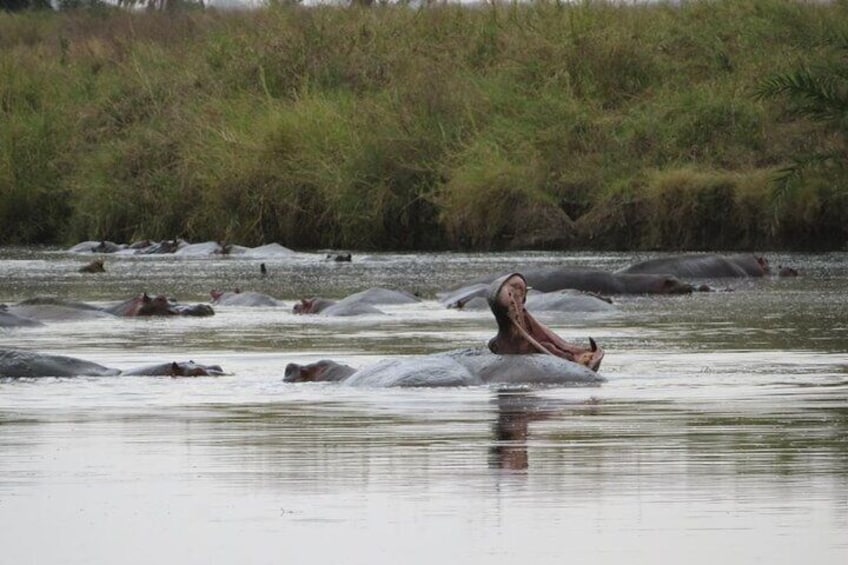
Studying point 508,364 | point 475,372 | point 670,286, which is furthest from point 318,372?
point 670,286

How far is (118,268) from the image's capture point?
2844 centimetres

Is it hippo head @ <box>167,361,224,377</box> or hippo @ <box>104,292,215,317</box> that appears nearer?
hippo head @ <box>167,361,224,377</box>

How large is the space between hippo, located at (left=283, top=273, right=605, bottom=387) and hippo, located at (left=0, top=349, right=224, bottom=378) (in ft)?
3.56

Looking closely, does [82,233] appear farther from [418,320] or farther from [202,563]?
[202,563]

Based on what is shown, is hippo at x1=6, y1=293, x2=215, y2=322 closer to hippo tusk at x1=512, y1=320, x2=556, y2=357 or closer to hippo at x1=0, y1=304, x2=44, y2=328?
hippo at x1=0, y1=304, x2=44, y2=328

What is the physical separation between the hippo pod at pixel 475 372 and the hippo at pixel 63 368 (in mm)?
1076

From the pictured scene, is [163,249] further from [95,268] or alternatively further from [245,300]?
[245,300]

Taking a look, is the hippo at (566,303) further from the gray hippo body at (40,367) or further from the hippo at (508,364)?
the hippo at (508,364)

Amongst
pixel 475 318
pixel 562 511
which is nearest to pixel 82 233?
pixel 475 318

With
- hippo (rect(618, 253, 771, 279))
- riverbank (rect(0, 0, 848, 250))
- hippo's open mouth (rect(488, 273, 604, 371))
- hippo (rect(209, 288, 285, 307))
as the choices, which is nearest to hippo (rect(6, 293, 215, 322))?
hippo (rect(209, 288, 285, 307))

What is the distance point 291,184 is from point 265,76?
6.59 metres

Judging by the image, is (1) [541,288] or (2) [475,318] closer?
(2) [475,318]

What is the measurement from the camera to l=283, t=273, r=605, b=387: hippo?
11.5 metres

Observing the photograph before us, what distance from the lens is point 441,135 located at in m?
35.0
